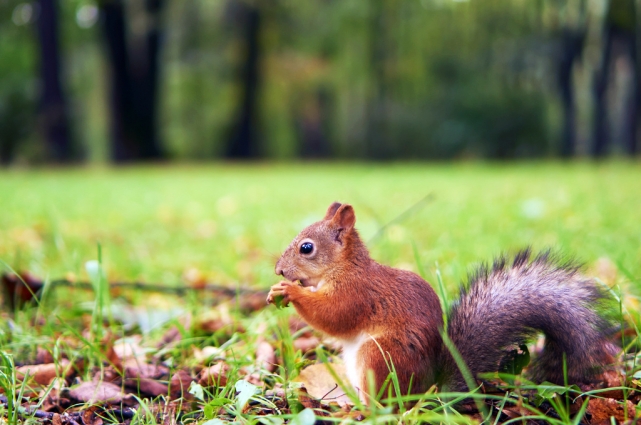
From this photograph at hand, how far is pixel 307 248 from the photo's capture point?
142 cm

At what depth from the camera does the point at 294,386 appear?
1324 millimetres

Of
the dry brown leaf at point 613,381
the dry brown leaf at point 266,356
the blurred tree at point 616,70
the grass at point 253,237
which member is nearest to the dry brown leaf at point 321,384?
the grass at point 253,237

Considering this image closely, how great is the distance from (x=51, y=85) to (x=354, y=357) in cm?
1549

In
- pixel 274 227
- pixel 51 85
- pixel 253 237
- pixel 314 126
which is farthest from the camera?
pixel 314 126

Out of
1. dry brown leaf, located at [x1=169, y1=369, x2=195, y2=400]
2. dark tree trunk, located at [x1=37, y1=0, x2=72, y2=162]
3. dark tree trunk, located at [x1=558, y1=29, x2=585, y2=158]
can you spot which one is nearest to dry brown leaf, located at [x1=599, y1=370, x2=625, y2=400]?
dry brown leaf, located at [x1=169, y1=369, x2=195, y2=400]

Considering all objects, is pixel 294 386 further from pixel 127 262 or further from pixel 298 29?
pixel 298 29

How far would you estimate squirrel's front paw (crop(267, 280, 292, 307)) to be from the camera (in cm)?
128

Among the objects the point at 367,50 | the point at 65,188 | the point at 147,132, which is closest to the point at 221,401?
the point at 65,188

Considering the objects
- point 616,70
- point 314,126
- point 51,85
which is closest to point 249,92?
point 314,126

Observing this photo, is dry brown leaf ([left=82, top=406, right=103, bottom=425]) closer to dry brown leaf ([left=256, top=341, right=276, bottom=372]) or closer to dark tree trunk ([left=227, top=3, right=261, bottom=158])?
dry brown leaf ([left=256, top=341, right=276, bottom=372])

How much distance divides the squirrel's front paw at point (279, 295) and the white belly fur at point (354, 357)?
0.16 m

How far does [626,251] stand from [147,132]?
52.8 feet

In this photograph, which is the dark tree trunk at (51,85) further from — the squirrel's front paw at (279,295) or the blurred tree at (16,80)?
the squirrel's front paw at (279,295)

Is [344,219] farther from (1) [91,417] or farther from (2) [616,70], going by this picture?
(2) [616,70]
